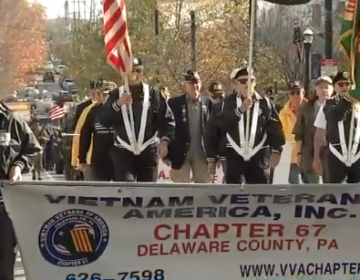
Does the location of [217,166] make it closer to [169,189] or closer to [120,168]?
[120,168]

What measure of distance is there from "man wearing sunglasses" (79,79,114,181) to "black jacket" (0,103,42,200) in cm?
292

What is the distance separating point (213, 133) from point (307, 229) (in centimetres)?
313

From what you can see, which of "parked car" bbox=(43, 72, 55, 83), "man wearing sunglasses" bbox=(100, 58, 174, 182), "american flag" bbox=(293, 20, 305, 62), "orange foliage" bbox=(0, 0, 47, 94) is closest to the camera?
"man wearing sunglasses" bbox=(100, 58, 174, 182)

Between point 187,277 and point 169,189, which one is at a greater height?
point 169,189

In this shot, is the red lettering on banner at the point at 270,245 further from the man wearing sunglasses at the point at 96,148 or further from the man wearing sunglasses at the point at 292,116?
the man wearing sunglasses at the point at 292,116

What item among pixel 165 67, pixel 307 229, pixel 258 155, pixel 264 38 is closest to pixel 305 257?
pixel 307 229

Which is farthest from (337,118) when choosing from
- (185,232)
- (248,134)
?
(185,232)

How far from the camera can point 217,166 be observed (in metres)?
10.8

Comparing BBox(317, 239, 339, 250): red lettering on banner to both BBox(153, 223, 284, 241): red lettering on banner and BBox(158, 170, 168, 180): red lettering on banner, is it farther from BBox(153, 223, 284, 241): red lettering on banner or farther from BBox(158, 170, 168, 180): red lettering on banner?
BBox(158, 170, 168, 180): red lettering on banner

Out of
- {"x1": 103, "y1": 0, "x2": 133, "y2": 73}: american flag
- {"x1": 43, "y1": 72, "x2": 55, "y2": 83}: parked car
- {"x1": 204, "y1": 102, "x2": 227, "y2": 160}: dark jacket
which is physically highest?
{"x1": 103, "y1": 0, "x2": 133, "y2": 73}: american flag

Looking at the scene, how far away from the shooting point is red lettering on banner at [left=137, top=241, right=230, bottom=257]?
6.88 m

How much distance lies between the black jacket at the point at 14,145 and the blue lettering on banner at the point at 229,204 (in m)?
0.60

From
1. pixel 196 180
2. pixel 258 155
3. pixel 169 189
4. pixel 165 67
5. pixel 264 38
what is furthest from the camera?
pixel 264 38

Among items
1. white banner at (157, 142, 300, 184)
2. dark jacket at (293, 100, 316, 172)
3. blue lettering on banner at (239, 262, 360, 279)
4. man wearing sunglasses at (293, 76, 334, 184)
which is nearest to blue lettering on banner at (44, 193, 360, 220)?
blue lettering on banner at (239, 262, 360, 279)
